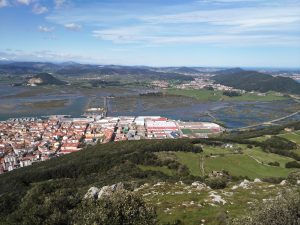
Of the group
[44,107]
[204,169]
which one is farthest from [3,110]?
[204,169]

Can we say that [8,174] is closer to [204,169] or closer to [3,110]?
[204,169]

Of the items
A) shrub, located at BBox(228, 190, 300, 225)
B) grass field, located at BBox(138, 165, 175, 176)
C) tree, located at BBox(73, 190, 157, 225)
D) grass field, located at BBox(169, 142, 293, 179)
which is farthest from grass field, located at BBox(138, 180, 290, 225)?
grass field, located at BBox(169, 142, 293, 179)

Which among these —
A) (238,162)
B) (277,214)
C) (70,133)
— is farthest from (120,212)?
(70,133)

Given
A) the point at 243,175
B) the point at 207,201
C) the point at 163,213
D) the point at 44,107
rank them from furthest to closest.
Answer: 1. the point at 44,107
2. the point at 243,175
3. the point at 207,201
4. the point at 163,213

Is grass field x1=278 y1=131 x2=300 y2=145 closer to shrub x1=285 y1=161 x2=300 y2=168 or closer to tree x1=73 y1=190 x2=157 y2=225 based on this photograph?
shrub x1=285 y1=161 x2=300 y2=168

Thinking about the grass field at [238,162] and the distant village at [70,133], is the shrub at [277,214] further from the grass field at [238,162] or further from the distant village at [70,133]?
the distant village at [70,133]

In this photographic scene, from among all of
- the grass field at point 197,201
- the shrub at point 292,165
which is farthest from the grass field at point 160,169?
the shrub at point 292,165

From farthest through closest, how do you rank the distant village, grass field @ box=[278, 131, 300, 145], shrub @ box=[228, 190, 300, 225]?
the distant village, grass field @ box=[278, 131, 300, 145], shrub @ box=[228, 190, 300, 225]

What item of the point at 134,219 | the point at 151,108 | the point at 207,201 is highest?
the point at 134,219
